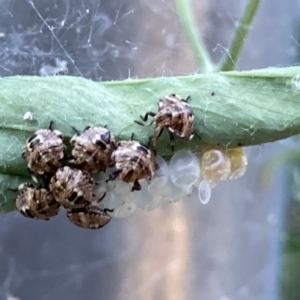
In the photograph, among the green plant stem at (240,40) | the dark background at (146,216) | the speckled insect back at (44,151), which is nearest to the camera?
the speckled insect back at (44,151)

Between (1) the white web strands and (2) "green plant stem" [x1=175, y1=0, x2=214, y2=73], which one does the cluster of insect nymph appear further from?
(2) "green plant stem" [x1=175, y1=0, x2=214, y2=73]

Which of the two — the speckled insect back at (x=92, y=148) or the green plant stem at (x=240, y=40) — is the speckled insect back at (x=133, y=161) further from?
the green plant stem at (x=240, y=40)

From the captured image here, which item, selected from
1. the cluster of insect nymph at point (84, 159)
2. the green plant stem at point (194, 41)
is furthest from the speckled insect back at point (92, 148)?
the green plant stem at point (194, 41)

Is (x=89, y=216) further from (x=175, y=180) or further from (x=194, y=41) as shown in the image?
(x=194, y=41)

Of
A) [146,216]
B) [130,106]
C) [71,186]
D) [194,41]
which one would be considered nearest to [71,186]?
[71,186]

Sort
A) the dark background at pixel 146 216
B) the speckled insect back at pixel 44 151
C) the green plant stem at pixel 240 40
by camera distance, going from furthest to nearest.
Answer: the dark background at pixel 146 216
the green plant stem at pixel 240 40
the speckled insect back at pixel 44 151
